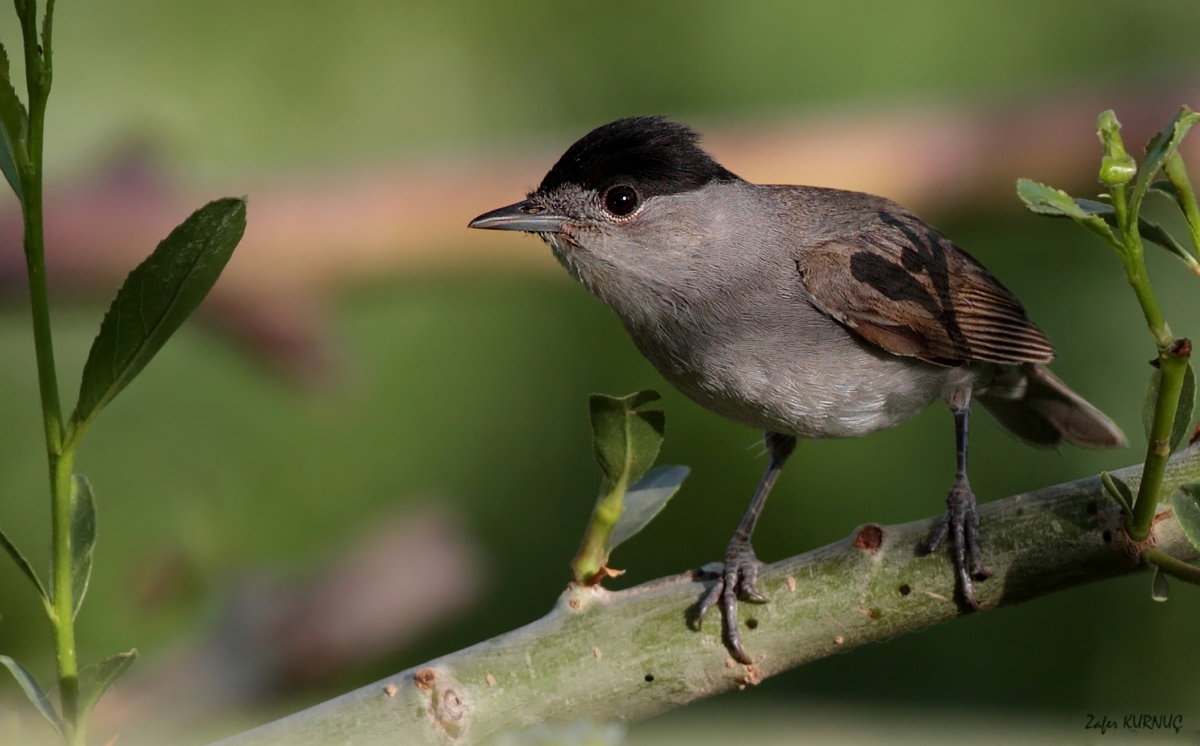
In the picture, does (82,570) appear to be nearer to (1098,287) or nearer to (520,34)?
(1098,287)

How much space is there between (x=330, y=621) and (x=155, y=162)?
2.67 meters

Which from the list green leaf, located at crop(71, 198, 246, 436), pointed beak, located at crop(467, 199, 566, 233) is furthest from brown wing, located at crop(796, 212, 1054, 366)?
green leaf, located at crop(71, 198, 246, 436)

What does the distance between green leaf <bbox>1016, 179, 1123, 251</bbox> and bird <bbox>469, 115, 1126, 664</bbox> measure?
1512 mm

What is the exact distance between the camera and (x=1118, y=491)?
149cm

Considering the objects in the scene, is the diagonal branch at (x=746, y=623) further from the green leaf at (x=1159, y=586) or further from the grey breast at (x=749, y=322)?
the grey breast at (x=749, y=322)

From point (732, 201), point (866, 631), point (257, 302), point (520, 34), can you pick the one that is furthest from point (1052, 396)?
point (520, 34)

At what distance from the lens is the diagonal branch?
169 centimetres

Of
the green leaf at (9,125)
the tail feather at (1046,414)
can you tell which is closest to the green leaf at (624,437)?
the green leaf at (9,125)

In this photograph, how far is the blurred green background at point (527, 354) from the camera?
410 centimetres

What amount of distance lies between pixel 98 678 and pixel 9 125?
575 mm

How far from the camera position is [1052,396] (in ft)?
11.7

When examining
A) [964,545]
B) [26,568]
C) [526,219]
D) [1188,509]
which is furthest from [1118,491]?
[526,219]

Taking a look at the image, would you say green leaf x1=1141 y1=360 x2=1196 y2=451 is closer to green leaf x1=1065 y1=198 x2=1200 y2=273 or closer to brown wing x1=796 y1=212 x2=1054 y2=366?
green leaf x1=1065 y1=198 x2=1200 y2=273

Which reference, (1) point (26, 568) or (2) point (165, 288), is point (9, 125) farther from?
(1) point (26, 568)
